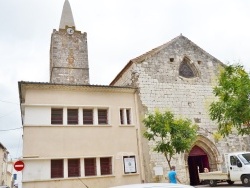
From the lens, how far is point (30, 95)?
15484mm

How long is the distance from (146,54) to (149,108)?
3.96 m

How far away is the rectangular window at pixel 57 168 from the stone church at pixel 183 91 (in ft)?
16.4

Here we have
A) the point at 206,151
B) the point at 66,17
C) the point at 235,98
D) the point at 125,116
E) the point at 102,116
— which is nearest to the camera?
the point at 235,98

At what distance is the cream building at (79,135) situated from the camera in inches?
580

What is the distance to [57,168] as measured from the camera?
49.5 feet

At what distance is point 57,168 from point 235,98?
1059 centimetres

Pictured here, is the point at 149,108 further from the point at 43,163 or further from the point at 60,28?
the point at 60,28

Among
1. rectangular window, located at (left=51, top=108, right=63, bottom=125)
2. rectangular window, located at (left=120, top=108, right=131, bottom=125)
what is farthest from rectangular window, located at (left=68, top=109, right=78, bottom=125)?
rectangular window, located at (left=120, top=108, right=131, bottom=125)

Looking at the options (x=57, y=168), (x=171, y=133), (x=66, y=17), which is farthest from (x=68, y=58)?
(x=171, y=133)

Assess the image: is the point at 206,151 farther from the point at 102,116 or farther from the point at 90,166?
the point at 90,166

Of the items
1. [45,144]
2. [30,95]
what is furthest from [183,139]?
[30,95]

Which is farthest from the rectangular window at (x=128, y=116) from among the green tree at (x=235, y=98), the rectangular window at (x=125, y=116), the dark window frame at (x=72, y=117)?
the green tree at (x=235, y=98)

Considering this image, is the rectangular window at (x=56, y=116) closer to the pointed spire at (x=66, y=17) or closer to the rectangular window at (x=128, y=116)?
the rectangular window at (x=128, y=116)

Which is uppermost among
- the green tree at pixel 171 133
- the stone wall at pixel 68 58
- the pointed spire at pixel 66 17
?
the pointed spire at pixel 66 17
